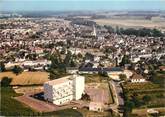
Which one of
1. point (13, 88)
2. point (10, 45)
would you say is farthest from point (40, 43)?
point (13, 88)

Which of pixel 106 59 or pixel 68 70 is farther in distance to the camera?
pixel 106 59

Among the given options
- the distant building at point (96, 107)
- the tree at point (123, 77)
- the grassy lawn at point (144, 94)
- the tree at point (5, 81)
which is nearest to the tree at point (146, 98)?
the grassy lawn at point (144, 94)

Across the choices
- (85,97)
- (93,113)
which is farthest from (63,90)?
(93,113)

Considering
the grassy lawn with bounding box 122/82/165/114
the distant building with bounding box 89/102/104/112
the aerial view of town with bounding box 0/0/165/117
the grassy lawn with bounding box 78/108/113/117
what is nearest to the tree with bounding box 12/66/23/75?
the aerial view of town with bounding box 0/0/165/117

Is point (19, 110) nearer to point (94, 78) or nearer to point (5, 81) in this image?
point (5, 81)

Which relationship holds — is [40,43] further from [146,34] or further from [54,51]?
[146,34]
